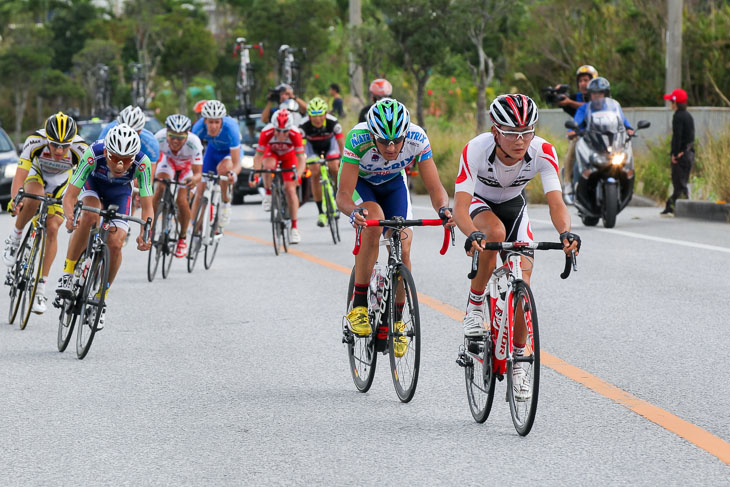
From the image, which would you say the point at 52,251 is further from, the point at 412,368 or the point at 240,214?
the point at 240,214

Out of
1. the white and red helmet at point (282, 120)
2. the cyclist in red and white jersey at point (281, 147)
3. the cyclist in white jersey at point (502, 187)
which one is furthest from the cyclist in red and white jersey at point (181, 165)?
the cyclist in white jersey at point (502, 187)

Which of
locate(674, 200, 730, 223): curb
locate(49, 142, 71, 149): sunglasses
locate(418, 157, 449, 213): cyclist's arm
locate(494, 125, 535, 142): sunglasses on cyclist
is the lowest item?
locate(674, 200, 730, 223): curb

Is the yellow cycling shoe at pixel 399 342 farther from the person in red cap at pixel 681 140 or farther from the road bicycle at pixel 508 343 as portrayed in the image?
the person in red cap at pixel 681 140

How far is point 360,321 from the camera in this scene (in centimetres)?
771

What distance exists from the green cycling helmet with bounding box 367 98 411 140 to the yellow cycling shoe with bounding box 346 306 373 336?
103 centimetres

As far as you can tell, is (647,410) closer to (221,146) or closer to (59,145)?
(59,145)

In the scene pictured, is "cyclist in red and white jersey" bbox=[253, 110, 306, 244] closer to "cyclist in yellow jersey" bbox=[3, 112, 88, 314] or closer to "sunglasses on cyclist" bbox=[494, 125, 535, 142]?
"cyclist in yellow jersey" bbox=[3, 112, 88, 314]

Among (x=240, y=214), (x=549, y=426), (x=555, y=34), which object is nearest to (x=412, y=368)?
(x=549, y=426)

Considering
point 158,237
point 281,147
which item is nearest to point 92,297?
point 158,237

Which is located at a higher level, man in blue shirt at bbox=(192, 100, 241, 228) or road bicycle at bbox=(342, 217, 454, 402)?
man in blue shirt at bbox=(192, 100, 241, 228)

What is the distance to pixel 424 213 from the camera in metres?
21.1

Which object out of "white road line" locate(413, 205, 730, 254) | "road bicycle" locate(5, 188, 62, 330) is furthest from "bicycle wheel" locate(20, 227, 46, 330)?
"white road line" locate(413, 205, 730, 254)

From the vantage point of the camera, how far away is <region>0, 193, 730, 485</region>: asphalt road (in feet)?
19.5

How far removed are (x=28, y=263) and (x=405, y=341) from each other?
4202 millimetres
